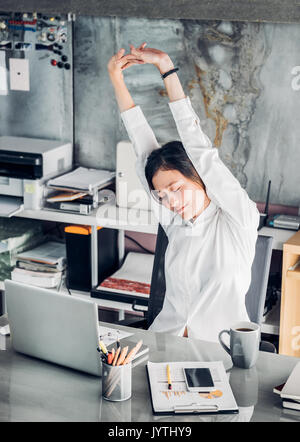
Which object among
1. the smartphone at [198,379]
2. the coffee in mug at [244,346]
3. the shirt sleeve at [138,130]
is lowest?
the smartphone at [198,379]

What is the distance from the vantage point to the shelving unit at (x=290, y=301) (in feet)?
8.84

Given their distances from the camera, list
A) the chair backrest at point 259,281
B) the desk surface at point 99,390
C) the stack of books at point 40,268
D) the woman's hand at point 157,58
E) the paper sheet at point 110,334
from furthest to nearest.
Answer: the stack of books at point 40,268, the chair backrest at point 259,281, the woman's hand at point 157,58, the paper sheet at point 110,334, the desk surface at point 99,390

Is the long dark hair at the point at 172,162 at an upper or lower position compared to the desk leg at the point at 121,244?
upper

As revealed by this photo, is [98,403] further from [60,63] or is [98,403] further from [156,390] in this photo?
[60,63]

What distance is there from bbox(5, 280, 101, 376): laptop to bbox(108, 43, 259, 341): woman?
1.84ft

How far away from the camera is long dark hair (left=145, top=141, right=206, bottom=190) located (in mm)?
1986

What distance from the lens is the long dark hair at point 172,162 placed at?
6.52 ft

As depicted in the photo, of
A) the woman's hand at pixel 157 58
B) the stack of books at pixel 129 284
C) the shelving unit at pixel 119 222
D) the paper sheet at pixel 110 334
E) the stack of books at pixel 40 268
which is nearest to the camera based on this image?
the paper sheet at pixel 110 334

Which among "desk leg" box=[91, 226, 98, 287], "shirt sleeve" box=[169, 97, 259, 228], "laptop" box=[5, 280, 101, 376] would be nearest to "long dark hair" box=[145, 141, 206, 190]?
"shirt sleeve" box=[169, 97, 259, 228]

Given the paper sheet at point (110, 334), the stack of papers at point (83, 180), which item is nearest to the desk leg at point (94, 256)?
the stack of papers at point (83, 180)

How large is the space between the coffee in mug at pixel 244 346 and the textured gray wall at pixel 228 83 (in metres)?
1.58

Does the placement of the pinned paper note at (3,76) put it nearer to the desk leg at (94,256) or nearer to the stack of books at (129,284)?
the desk leg at (94,256)

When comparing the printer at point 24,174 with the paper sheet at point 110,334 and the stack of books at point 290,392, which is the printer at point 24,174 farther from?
the stack of books at point 290,392

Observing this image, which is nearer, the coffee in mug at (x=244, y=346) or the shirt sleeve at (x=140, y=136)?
the coffee in mug at (x=244, y=346)
